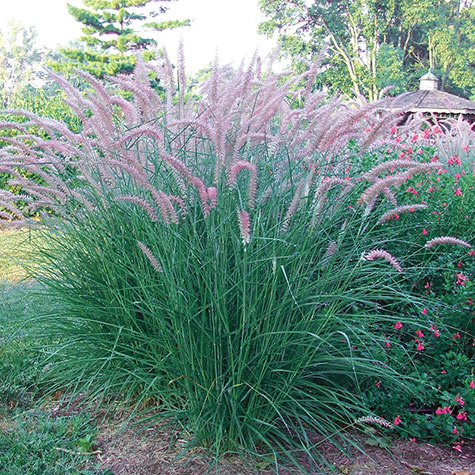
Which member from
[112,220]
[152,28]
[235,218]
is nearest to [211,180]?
[235,218]

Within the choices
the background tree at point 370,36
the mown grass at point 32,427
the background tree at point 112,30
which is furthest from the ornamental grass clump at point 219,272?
the background tree at point 370,36

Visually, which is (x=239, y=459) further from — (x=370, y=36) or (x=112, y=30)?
(x=370, y=36)

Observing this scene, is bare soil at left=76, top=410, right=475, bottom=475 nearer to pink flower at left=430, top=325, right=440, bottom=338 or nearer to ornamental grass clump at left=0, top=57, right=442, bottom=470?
ornamental grass clump at left=0, top=57, right=442, bottom=470

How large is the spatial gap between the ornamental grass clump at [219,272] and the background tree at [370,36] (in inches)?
1404

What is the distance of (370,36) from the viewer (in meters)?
39.1

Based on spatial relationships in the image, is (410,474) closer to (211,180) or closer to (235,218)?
(235,218)

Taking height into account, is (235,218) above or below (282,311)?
above

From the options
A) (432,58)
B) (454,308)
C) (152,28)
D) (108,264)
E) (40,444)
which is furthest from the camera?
(432,58)

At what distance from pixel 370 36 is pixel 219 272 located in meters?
40.7

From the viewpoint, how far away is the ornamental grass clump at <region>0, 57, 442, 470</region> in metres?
2.42

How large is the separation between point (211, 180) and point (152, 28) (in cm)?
2604

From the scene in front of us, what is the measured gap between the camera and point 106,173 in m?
3.00

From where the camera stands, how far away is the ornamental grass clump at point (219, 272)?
2.42 m

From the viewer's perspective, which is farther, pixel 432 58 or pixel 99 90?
pixel 432 58
